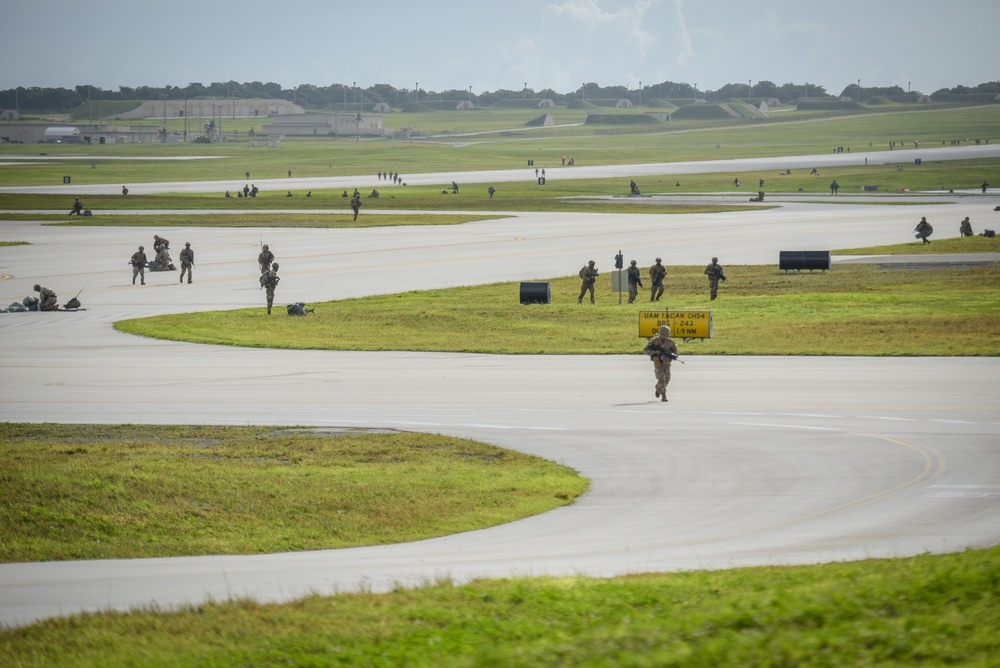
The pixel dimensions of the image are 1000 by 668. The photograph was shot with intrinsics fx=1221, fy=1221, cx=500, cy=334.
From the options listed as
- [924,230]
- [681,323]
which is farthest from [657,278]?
[924,230]

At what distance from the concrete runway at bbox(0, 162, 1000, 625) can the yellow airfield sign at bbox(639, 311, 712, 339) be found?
1.48 metres

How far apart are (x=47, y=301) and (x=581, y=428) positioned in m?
31.1

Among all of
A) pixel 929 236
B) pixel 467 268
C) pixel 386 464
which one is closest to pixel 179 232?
pixel 467 268

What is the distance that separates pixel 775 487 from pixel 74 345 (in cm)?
2700

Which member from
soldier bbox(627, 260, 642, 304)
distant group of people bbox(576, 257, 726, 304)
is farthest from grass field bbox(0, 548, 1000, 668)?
soldier bbox(627, 260, 642, 304)

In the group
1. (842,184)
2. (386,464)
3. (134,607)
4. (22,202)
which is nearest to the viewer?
(134,607)

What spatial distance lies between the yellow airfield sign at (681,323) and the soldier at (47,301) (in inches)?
993

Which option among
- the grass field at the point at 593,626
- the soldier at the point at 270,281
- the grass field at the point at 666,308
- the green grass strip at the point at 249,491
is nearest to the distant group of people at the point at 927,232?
the grass field at the point at 666,308

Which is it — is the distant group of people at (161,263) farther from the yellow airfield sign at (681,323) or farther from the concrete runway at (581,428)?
the yellow airfield sign at (681,323)

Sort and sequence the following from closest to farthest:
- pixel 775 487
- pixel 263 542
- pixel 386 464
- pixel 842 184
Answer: pixel 263 542 < pixel 775 487 < pixel 386 464 < pixel 842 184

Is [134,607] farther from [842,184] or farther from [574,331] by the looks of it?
[842,184]

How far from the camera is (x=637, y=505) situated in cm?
1916

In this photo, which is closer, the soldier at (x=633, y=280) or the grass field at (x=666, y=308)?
the grass field at (x=666, y=308)

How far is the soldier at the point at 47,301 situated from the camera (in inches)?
1928
